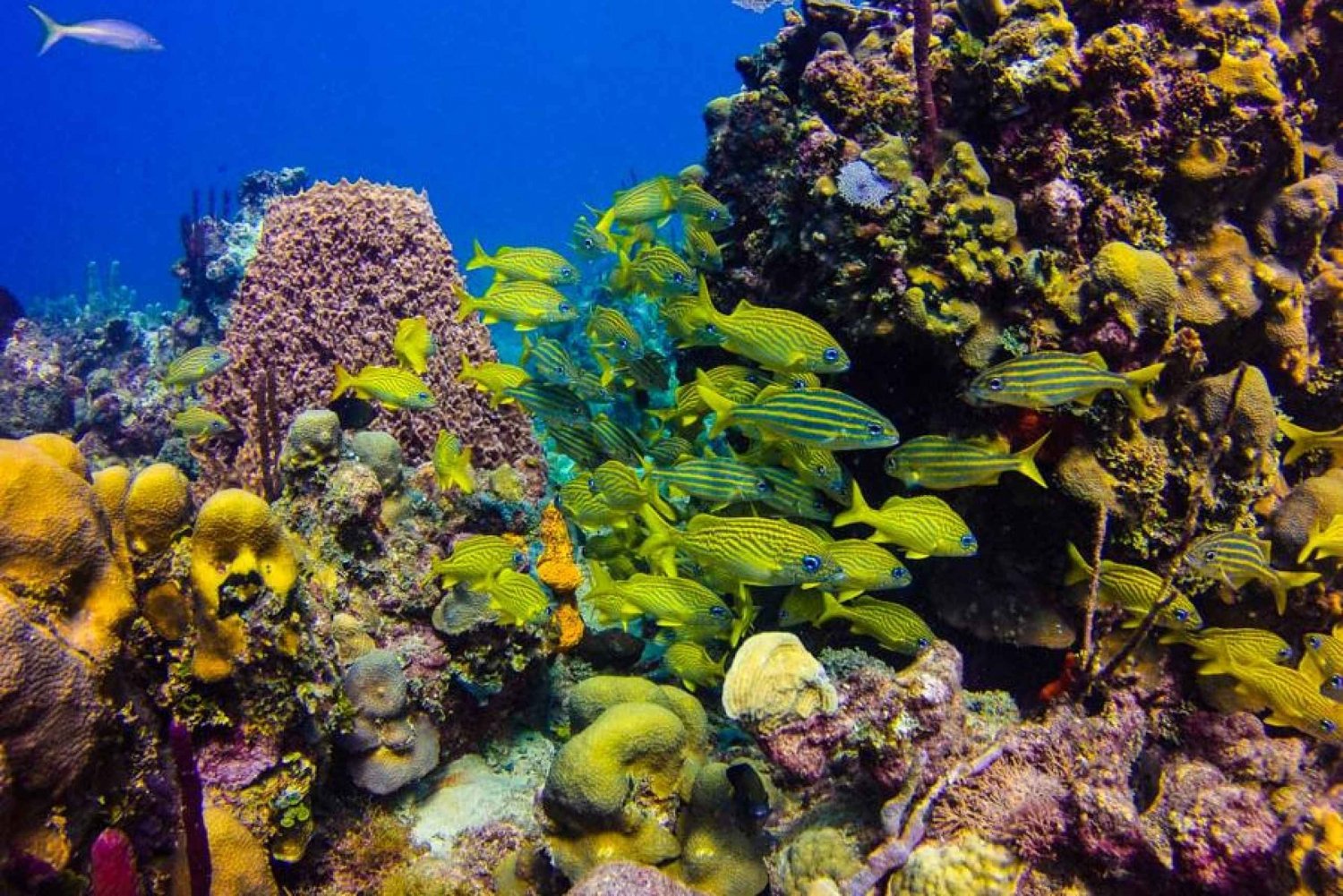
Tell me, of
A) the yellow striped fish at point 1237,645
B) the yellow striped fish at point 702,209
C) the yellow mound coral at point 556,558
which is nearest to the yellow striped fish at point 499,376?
the yellow mound coral at point 556,558

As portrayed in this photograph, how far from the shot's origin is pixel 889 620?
4250 millimetres

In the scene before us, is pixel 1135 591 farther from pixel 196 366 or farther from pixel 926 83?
pixel 196 366

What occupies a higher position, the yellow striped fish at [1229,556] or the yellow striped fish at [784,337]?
the yellow striped fish at [784,337]

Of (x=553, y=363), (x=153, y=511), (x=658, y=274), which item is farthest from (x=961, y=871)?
(x=658, y=274)

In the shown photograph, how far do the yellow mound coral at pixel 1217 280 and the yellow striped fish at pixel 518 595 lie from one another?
4376 mm

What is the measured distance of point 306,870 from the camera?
386 centimetres

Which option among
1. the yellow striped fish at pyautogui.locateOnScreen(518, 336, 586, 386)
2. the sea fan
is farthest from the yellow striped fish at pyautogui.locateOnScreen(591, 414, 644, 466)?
the sea fan

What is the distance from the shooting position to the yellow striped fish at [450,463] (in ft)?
16.5

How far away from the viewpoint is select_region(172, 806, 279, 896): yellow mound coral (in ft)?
10.00

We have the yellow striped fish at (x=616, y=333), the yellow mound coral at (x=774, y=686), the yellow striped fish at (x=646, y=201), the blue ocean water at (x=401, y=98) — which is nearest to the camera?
the yellow mound coral at (x=774, y=686)

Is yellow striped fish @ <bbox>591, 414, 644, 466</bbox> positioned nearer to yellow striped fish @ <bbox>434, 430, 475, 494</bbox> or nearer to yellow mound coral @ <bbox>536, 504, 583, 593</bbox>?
yellow mound coral @ <bbox>536, 504, 583, 593</bbox>

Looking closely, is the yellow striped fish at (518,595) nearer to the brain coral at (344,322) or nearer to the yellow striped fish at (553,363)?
the yellow striped fish at (553,363)

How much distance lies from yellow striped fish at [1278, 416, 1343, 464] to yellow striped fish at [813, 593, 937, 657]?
280cm

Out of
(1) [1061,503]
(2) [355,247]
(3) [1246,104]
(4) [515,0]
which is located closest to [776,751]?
(1) [1061,503]
